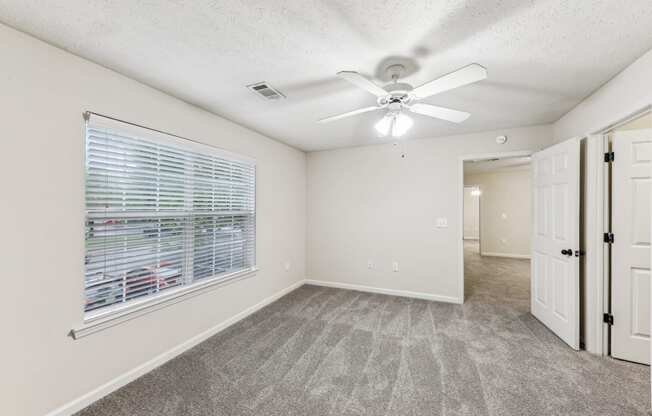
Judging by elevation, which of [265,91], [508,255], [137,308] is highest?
[265,91]

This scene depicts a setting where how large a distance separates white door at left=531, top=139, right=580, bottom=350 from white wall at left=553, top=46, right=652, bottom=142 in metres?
0.24

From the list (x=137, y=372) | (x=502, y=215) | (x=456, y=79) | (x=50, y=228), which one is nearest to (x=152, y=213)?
(x=50, y=228)

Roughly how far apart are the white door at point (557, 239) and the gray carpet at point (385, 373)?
218 mm

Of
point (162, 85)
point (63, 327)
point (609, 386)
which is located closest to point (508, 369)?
point (609, 386)

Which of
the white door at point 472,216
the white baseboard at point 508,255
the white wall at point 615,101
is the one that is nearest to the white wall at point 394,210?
the white wall at point 615,101

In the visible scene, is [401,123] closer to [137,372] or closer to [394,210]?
[394,210]

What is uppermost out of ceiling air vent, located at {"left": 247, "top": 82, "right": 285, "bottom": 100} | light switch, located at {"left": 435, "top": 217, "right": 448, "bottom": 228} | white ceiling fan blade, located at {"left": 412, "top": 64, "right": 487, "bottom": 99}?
ceiling air vent, located at {"left": 247, "top": 82, "right": 285, "bottom": 100}

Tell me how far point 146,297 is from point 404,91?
2616 millimetres

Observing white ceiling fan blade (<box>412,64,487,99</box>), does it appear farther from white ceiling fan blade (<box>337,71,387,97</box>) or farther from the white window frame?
the white window frame

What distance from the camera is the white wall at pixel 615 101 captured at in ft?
5.84

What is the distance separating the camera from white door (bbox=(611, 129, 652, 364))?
219cm

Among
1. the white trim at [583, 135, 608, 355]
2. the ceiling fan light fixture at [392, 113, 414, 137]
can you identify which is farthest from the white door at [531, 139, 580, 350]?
the ceiling fan light fixture at [392, 113, 414, 137]

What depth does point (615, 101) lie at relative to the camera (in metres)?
2.09

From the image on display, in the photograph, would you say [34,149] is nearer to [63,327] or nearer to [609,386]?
[63,327]
